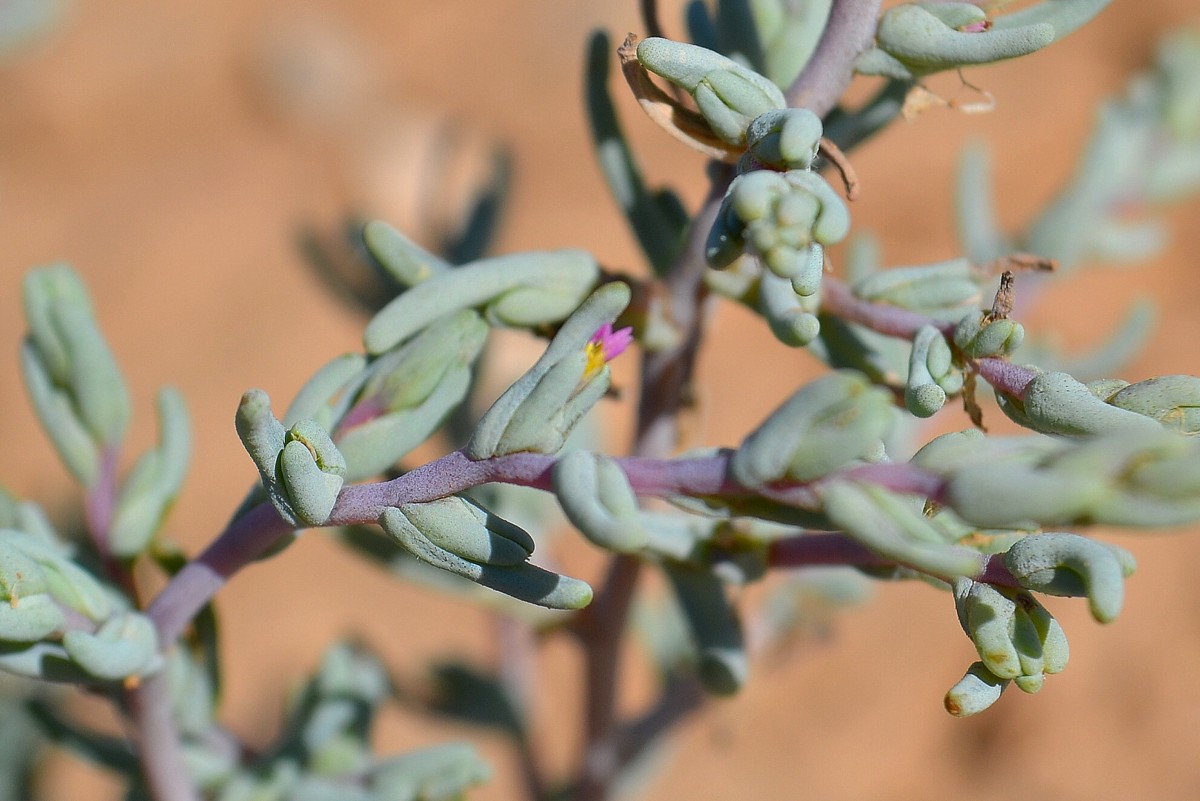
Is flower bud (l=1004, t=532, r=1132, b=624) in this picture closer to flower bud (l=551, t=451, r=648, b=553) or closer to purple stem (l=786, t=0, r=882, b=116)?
flower bud (l=551, t=451, r=648, b=553)

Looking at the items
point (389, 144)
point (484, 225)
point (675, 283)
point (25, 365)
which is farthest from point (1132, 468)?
point (389, 144)

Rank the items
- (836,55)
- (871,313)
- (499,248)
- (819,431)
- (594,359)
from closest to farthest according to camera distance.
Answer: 1. (819,431)
2. (594,359)
3. (836,55)
4. (871,313)
5. (499,248)

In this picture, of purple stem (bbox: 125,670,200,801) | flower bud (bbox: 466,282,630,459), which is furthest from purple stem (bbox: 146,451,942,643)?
purple stem (bbox: 125,670,200,801)

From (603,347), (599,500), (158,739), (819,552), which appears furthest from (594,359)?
(158,739)

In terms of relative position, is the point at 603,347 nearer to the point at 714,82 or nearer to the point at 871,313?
the point at 714,82

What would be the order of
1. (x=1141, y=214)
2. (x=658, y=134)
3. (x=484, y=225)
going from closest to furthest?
(x=484, y=225), (x=1141, y=214), (x=658, y=134)

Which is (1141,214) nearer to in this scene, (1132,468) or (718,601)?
(718,601)
